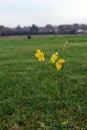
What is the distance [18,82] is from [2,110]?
172 cm

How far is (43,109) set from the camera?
187 inches

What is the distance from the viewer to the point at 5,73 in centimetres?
769

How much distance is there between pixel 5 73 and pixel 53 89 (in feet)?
6.98

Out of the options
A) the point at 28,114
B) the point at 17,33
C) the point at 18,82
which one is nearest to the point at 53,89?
the point at 18,82

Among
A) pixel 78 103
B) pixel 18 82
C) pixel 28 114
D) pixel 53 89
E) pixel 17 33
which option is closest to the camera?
pixel 28 114

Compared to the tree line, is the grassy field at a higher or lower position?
higher

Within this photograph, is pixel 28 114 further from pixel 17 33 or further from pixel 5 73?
pixel 17 33

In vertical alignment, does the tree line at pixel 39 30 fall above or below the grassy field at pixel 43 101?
below

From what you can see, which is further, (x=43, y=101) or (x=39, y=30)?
(x=39, y=30)

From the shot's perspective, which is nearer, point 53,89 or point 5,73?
point 53,89

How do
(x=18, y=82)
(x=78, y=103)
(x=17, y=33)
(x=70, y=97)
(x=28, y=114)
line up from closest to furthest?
(x=28, y=114), (x=78, y=103), (x=70, y=97), (x=18, y=82), (x=17, y=33)

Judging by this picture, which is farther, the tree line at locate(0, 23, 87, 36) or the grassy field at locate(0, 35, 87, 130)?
the tree line at locate(0, 23, 87, 36)

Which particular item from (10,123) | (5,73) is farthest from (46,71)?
(10,123)

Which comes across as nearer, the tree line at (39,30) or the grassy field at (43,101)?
the grassy field at (43,101)
